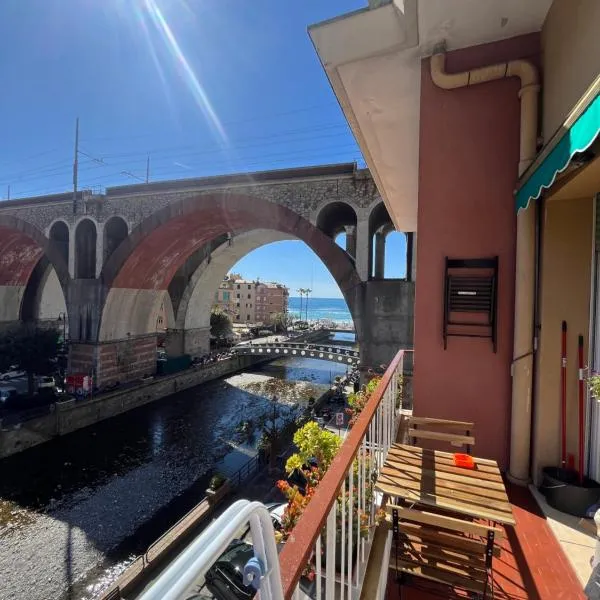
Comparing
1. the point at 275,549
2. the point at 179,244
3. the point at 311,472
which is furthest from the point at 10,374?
the point at 275,549

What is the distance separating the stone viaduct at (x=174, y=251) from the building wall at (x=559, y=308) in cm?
924

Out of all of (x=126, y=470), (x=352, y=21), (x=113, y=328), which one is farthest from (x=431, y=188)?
(x=113, y=328)

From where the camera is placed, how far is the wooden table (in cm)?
159

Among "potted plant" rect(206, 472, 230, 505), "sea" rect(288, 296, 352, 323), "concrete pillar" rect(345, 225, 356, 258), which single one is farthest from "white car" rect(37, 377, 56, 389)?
"sea" rect(288, 296, 352, 323)

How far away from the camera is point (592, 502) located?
2.14 meters

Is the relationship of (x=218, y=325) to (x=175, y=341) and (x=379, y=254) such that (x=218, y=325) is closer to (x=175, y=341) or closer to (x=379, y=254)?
(x=175, y=341)

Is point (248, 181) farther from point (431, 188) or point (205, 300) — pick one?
point (431, 188)

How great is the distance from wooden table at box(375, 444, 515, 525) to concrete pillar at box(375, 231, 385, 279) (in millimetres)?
11612

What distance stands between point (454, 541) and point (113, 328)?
18326mm

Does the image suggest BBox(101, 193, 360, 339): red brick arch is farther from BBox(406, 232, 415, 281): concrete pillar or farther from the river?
the river

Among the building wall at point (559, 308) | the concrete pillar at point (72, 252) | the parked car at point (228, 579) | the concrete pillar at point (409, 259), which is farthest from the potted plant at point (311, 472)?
the concrete pillar at point (72, 252)

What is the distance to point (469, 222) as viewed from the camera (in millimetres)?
2744

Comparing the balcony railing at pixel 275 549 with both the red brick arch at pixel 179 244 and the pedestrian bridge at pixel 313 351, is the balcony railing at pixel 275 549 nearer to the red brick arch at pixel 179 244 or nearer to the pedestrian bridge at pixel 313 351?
the red brick arch at pixel 179 244

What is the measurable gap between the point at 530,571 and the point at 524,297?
164 centimetres
